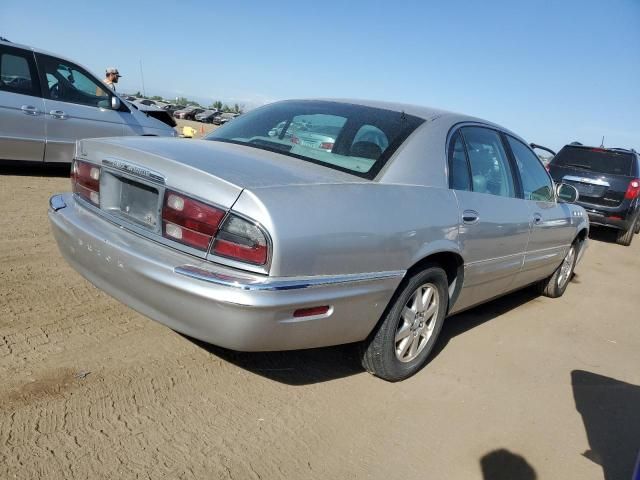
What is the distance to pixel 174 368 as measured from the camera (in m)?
2.79

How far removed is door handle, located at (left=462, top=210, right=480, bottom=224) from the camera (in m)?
3.07

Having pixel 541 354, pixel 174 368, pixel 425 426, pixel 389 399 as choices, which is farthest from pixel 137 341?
pixel 541 354

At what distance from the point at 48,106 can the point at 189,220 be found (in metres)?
5.52

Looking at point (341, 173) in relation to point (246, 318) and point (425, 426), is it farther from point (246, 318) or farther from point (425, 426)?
point (425, 426)

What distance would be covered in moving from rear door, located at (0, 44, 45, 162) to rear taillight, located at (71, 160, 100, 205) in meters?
4.19

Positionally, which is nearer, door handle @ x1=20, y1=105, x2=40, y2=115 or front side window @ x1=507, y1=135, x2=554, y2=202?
front side window @ x1=507, y1=135, x2=554, y2=202

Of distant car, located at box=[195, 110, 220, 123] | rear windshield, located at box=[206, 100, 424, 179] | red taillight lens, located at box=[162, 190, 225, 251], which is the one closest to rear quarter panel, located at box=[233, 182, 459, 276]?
red taillight lens, located at box=[162, 190, 225, 251]

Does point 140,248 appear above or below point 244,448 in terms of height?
above

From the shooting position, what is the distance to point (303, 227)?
7.11ft

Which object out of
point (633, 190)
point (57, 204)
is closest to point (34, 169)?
point (57, 204)

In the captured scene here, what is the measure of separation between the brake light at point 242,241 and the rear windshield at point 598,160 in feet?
28.2

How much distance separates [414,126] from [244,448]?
1.93 meters

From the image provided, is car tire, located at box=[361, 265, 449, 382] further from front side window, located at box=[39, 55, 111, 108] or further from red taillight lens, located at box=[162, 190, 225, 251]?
front side window, located at box=[39, 55, 111, 108]

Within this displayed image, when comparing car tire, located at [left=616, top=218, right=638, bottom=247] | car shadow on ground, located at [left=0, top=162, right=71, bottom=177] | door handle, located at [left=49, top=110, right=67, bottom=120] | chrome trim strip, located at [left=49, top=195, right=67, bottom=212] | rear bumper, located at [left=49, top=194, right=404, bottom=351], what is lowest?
car tire, located at [left=616, top=218, right=638, bottom=247]
